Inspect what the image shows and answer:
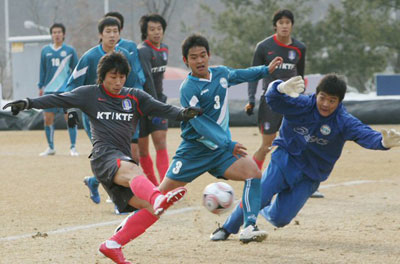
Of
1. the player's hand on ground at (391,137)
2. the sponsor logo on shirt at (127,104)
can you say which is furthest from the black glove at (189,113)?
the player's hand on ground at (391,137)

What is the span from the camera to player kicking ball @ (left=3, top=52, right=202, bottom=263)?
5.23 metres

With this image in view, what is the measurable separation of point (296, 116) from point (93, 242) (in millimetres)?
1914

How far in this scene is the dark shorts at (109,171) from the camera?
5281mm

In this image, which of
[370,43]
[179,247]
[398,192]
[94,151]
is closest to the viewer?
[94,151]

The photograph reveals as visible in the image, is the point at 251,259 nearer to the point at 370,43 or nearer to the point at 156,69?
the point at 156,69

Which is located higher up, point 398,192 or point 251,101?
point 251,101

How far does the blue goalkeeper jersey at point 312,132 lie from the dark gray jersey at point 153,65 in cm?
267

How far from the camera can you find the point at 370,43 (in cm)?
3092

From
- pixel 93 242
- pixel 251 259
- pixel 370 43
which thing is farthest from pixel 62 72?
pixel 370 43

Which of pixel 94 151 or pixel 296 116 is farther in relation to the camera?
pixel 296 116

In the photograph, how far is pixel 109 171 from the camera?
5250 millimetres

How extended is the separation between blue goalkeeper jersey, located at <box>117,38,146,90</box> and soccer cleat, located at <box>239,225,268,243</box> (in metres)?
2.91

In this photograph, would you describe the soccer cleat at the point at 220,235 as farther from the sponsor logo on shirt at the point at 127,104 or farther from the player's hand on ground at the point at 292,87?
the sponsor logo on shirt at the point at 127,104

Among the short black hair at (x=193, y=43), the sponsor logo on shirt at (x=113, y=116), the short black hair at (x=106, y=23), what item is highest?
the short black hair at (x=106, y=23)
